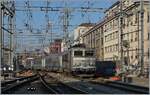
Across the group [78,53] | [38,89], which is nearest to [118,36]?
[78,53]

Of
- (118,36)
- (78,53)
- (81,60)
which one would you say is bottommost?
(81,60)

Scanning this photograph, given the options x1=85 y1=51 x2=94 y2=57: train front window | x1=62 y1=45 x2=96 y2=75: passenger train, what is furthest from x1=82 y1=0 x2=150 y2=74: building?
x1=62 y1=45 x2=96 y2=75: passenger train

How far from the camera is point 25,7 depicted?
125 feet

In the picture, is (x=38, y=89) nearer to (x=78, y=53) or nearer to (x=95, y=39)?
(x=78, y=53)

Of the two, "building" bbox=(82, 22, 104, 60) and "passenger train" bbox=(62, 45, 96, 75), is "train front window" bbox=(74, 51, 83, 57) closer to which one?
"passenger train" bbox=(62, 45, 96, 75)

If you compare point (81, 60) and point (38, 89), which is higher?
point (81, 60)

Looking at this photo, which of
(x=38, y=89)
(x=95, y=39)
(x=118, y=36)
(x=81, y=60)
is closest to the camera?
(x=38, y=89)

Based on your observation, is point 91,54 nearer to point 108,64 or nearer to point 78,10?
point 108,64

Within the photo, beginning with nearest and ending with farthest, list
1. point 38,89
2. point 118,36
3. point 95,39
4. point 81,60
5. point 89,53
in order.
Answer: point 38,89
point 81,60
point 89,53
point 118,36
point 95,39

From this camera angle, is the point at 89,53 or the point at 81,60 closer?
the point at 81,60

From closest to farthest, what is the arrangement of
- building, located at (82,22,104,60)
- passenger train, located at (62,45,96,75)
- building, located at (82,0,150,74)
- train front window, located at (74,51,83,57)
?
passenger train, located at (62,45,96,75) → train front window, located at (74,51,83,57) → building, located at (82,0,150,74) → building, located at (82,22,104,60)

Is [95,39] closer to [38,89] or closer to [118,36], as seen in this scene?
[118,36]

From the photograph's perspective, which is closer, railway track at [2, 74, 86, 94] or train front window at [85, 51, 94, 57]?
railway track at [2, 74, 86, 94]

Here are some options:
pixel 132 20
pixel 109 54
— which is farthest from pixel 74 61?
pixel 109 54
